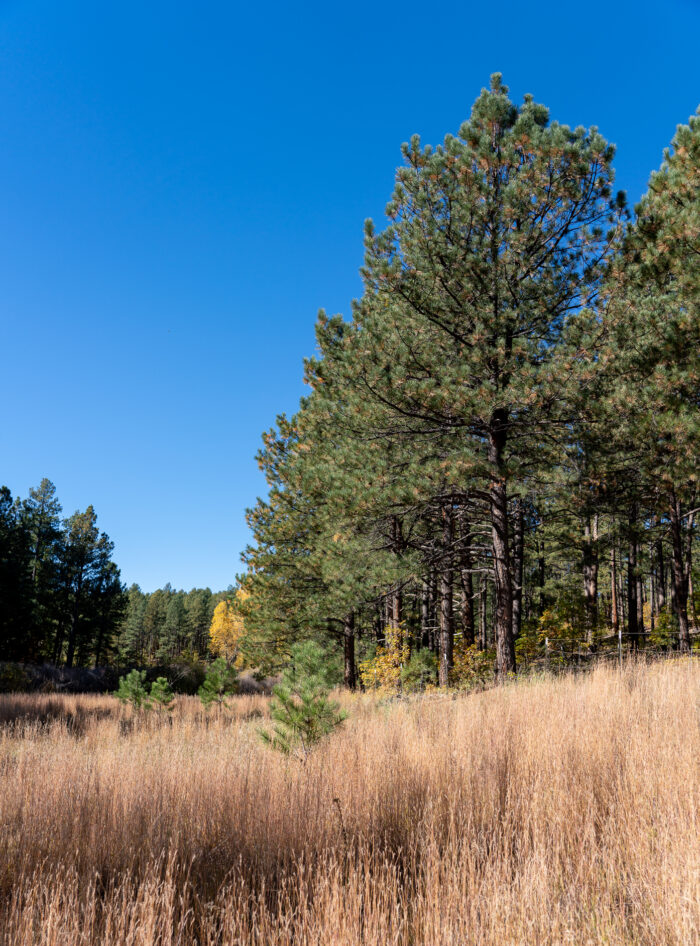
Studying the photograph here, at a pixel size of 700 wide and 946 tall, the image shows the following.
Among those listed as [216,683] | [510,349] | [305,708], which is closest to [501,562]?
[510,349]

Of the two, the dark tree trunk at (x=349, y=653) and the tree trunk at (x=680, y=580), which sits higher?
the tree trunk at (x=680, y=580)

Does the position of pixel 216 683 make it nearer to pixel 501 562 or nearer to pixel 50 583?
pixel 501 562

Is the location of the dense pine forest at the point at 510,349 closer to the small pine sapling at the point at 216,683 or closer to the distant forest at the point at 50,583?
the small pine sapling at the point at 216,683

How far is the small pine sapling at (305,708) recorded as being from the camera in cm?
512

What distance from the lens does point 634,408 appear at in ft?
26.4

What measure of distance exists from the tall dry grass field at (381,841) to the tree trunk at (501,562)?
419 centimetres

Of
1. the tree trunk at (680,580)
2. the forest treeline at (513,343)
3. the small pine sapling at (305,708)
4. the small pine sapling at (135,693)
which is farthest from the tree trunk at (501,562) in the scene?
the small pine sapling at (135,693)

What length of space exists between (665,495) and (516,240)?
7.20m

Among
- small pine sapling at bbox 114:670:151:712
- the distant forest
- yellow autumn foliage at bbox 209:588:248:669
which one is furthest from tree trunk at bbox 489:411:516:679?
yellow autumn foliage at bbox 209:588:248:669

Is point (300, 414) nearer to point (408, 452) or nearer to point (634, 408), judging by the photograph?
point (408, 452)

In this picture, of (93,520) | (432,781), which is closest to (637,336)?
(432,781)

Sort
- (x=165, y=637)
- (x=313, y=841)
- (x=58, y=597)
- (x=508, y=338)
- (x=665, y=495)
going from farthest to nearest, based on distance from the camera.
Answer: (x=165, y=637), (x=58, y=597), (x=665, y=495), (x=508, y=338), (x=313, y=841)

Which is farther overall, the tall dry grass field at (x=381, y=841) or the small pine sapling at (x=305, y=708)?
the small pine sapling at (x=305, y=708)

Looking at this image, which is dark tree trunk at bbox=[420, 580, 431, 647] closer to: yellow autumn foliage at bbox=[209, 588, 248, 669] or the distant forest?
the distant forest
